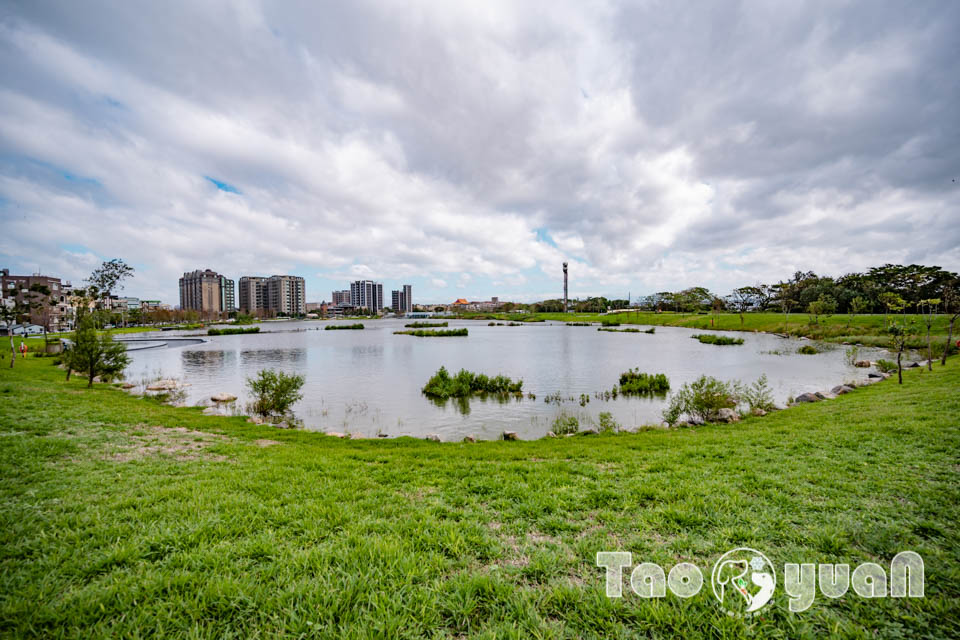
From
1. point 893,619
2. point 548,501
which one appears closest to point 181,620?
point 548,501

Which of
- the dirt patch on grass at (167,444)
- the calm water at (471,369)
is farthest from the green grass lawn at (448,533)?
the calm water at (471,369)

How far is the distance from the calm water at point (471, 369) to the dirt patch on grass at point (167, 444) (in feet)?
14.6

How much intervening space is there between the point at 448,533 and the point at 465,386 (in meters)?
16.9

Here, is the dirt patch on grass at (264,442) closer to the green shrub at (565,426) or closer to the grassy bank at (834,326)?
the green shrub at (565,426)

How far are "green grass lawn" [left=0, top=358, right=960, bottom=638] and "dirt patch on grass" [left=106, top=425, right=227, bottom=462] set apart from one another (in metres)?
0.13

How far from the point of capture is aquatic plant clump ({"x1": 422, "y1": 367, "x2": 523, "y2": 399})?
2092 cm

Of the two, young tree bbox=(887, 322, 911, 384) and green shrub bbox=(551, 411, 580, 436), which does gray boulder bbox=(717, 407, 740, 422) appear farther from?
young tree bbox=(887, 322, 911, 384)

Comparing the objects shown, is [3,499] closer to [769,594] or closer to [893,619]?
[769,594]

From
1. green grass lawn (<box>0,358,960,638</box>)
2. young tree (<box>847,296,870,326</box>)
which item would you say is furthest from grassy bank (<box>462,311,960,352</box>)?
green grass lawn (<box>0,358,960,638</box>)

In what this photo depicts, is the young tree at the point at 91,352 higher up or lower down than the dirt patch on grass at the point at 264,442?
higher up

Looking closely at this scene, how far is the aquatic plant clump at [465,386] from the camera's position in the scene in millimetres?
20922

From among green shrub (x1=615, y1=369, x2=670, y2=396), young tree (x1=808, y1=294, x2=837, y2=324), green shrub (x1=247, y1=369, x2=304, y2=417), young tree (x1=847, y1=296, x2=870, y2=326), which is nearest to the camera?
green shrub (x1=247, y1=369, x2=304, y2=417)

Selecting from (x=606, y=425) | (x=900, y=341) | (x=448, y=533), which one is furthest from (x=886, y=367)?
(x=448, y=533)

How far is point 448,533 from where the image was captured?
4605 mm
